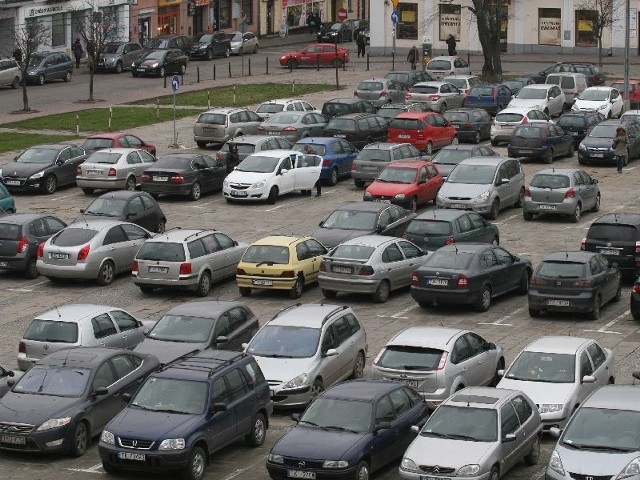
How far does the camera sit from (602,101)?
2283 inches

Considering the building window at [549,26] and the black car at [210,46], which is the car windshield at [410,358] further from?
the building window at [549,26]

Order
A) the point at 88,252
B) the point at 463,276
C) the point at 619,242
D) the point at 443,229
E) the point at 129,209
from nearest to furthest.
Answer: the point at 463,276 < the point at 619,242 < the point at 88,252 < the point at 443,229 < the point at 129,209

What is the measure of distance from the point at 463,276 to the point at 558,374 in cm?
703

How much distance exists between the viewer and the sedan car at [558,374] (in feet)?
78.1

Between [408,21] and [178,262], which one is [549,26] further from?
[178,262]

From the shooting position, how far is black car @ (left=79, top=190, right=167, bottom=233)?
1480 inches

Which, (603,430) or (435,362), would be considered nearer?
(603,430)

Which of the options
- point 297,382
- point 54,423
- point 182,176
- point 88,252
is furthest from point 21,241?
point 54,423

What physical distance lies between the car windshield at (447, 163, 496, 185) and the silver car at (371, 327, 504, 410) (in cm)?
1503

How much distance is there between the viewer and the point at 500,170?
41.2 meters

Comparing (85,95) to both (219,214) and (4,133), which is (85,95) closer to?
(4,133)

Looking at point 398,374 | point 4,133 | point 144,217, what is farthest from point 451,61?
point 398,374

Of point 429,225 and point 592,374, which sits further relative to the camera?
point 429,225

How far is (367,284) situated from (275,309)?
197 centimetres
